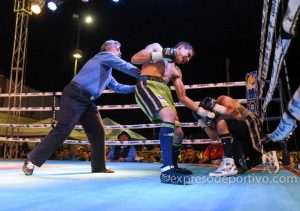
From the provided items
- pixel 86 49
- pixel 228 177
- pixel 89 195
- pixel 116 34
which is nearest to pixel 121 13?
pixel 116 34

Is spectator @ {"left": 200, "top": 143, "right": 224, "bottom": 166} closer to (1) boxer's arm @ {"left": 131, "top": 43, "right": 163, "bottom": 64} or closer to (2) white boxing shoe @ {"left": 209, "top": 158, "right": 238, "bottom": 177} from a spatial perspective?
(2) white boxing shoe @ {"left": 209, "top": 158, "right": 238, "bottom": 177}

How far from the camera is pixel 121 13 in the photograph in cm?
1045

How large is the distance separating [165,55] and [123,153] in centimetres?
387

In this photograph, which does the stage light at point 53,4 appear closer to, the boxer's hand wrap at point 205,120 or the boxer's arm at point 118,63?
the boxer's arm at point 118,63

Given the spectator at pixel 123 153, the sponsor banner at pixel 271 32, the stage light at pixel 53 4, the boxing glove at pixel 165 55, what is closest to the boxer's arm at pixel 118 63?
the boxing glove at pixel 165 55

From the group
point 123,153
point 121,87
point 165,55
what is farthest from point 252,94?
point 123,153

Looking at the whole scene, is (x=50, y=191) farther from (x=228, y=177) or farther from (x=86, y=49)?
(x=86, y=49)

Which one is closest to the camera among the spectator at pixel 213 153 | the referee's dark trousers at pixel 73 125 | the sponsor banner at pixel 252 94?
the referee's dark trousers at pixel 73 125

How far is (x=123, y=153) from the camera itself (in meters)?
5.78

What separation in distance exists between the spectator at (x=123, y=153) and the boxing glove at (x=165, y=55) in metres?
3.58

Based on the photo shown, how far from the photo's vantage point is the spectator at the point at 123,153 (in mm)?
5613

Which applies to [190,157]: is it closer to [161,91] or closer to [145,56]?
[161,91]

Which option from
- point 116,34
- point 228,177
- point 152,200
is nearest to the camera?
point 152,200

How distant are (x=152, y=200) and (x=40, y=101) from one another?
14.4 metres
